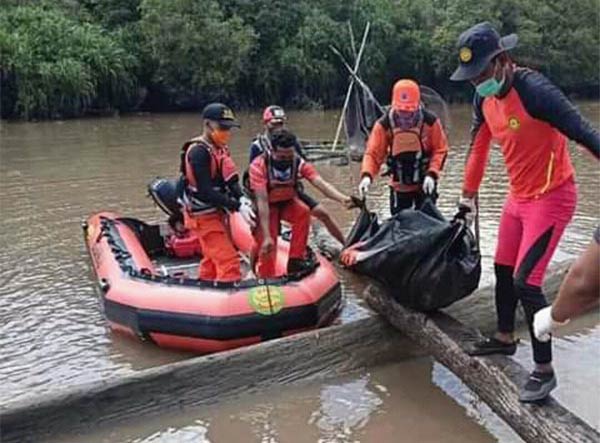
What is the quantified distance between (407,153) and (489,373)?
2.00 m

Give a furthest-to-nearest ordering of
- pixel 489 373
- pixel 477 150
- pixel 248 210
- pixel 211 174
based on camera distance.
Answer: pixel 248 210 < pixel 211 174 < pixel 477 150 < pixel 489 373

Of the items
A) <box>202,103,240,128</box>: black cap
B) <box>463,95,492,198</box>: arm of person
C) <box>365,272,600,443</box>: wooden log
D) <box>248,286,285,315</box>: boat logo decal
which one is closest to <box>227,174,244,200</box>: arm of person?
<box>202,103,240,128</box>: black cap

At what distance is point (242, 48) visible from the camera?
26.1m

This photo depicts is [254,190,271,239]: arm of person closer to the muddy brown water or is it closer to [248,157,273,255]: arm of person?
[248,157,273,255]: arm of person

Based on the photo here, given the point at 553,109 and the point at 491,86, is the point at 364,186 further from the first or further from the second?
the point at 553,109

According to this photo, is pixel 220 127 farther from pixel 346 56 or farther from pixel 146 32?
pixel 346 56

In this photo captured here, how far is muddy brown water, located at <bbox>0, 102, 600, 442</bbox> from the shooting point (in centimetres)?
403

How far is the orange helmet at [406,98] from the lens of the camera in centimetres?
526

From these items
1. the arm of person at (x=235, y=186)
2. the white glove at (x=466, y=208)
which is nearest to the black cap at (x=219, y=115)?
the arm of person at (x=235, y=186)

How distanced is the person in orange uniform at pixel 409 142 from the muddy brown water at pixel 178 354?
1.14 m

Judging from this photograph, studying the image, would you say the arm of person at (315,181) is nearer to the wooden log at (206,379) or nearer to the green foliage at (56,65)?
the wooden log at (206,379)

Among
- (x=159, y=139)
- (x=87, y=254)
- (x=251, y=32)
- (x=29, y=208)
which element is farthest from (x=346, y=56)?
(x=87, y=254)

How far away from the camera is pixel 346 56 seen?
30.2 metres

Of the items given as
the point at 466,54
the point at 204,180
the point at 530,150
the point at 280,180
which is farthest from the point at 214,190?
the point at 530,150
